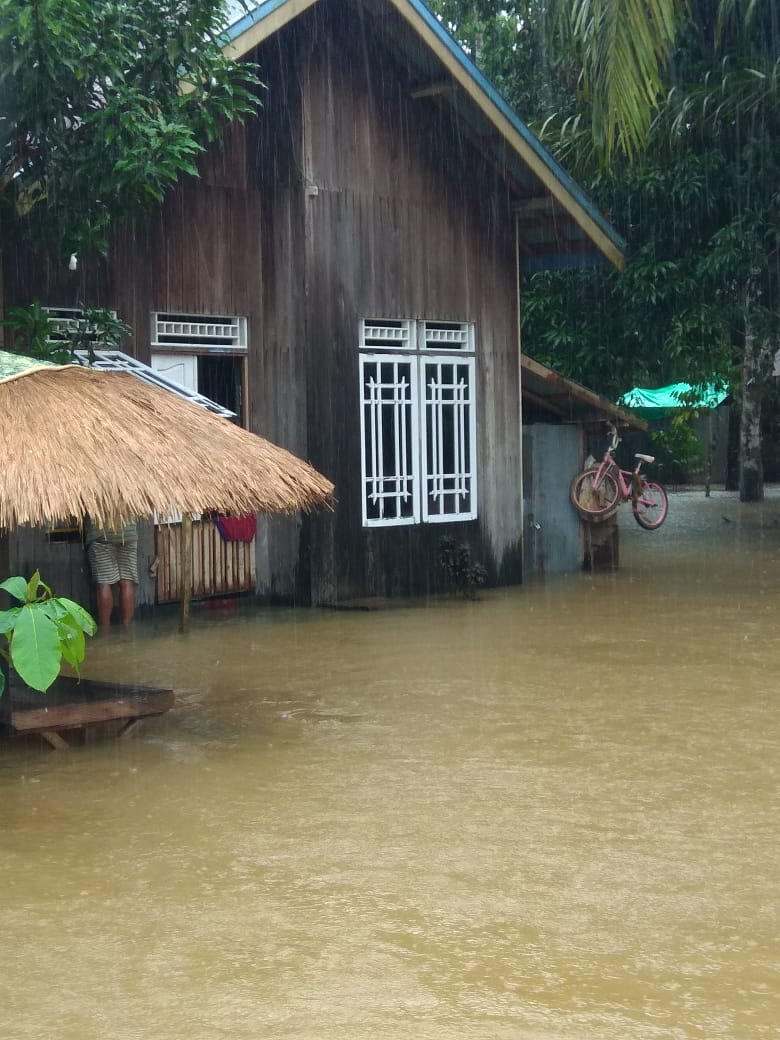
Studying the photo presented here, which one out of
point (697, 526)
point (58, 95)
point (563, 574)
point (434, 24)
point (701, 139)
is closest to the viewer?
point (58, 95)

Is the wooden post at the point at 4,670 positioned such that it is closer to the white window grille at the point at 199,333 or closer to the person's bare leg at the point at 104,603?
the person's bare leg at the point at 104,603

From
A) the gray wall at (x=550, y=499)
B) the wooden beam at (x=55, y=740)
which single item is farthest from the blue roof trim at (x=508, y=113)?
the wooden beam at (x=55, y=740)

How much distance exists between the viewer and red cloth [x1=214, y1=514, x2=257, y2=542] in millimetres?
12266

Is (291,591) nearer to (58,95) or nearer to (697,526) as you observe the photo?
(58,95)

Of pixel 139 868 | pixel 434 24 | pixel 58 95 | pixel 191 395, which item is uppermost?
pixel 434 24

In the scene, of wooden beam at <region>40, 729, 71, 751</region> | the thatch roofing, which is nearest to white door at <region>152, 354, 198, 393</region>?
the thatch roofing

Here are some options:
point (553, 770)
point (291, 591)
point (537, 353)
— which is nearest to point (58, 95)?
point (291, 591)

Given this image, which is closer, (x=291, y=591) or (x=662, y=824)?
(x=662, y=824)

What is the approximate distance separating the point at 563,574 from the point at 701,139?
18.9ft

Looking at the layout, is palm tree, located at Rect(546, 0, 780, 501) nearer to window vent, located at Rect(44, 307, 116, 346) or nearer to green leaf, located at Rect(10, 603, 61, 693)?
window vent, located at Rect(44, 307, 116, 346)

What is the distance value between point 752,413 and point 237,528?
11.9 meters

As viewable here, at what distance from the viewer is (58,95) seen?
9.63m

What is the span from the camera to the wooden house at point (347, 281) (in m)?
12.2

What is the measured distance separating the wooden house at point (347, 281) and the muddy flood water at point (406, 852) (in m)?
2.55
